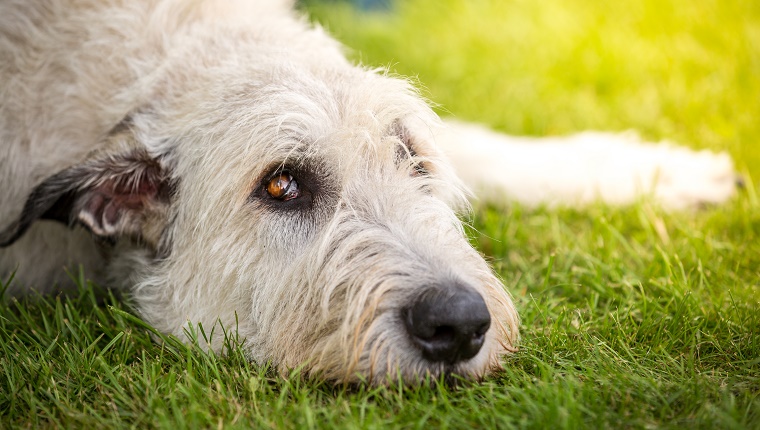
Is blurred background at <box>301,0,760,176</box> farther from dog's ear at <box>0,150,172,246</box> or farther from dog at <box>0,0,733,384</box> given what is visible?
dog's ear at <box>0,150,172,246</box>

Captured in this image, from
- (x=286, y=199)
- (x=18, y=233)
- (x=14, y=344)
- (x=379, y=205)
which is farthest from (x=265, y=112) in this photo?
(x=14, y=344)

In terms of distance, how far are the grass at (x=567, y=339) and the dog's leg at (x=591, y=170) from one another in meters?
0.21

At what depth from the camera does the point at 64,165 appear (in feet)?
13.4

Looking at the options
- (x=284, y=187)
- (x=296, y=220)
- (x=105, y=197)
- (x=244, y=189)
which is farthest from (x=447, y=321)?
(x=105, y=197)

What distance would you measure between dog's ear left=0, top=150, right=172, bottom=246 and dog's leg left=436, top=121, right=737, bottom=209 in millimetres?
2174

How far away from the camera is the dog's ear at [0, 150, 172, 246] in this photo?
11.8 ft

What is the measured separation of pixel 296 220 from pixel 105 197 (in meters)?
1.04

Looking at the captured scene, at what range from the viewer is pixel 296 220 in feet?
11.4

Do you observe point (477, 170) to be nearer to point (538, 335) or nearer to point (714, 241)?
point (714, 241)

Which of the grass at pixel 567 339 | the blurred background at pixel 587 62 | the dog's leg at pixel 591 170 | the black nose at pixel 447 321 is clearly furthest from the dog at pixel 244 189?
the blurred background at pixel 587 62

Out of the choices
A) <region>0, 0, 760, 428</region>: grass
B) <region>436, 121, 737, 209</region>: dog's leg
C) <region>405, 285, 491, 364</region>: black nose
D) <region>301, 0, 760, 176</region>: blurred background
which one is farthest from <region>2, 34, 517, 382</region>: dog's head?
<region>301, 0, 760, 176</region>: blurred background

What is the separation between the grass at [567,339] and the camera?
2811 millimetres

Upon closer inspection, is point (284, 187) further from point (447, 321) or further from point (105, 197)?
point (447, 321)

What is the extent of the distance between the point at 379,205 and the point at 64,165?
1.85m
